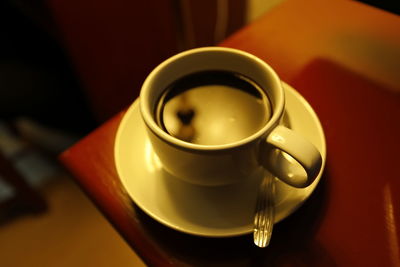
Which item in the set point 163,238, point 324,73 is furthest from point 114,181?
point 324,73

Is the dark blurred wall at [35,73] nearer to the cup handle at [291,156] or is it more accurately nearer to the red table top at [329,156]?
the red table top at [329,156]

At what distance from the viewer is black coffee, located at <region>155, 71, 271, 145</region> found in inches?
14.7

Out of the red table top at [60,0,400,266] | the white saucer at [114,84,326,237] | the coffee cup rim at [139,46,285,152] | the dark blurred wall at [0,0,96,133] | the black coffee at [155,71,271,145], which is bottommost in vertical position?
the dark blurred wall at [0,0,96,133]

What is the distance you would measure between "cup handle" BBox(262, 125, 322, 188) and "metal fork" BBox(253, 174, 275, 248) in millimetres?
26

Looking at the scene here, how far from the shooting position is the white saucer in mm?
328

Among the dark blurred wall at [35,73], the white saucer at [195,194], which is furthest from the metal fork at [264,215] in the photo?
the dark blurred wall at [35,73]

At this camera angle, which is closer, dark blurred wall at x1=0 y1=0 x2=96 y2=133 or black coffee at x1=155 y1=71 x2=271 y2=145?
black coffee at x1=155 y1=71 x2=271 y2=145

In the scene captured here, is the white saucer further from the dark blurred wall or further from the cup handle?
the dark blurred wall

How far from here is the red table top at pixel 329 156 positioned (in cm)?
34

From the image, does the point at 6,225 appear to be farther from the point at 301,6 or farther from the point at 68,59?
the point at 301,6

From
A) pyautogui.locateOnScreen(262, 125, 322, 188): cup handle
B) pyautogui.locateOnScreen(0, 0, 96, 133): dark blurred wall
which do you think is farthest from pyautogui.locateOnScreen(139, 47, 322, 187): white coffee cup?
pyautogui.locateOnScreen(0, 0, 96, 133): dark blurred wall

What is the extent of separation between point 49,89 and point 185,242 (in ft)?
2.44

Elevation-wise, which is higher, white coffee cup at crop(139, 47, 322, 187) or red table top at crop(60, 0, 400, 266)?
white coffee cup at crop(139, 47, 322, 187)

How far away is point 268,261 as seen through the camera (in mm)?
336
